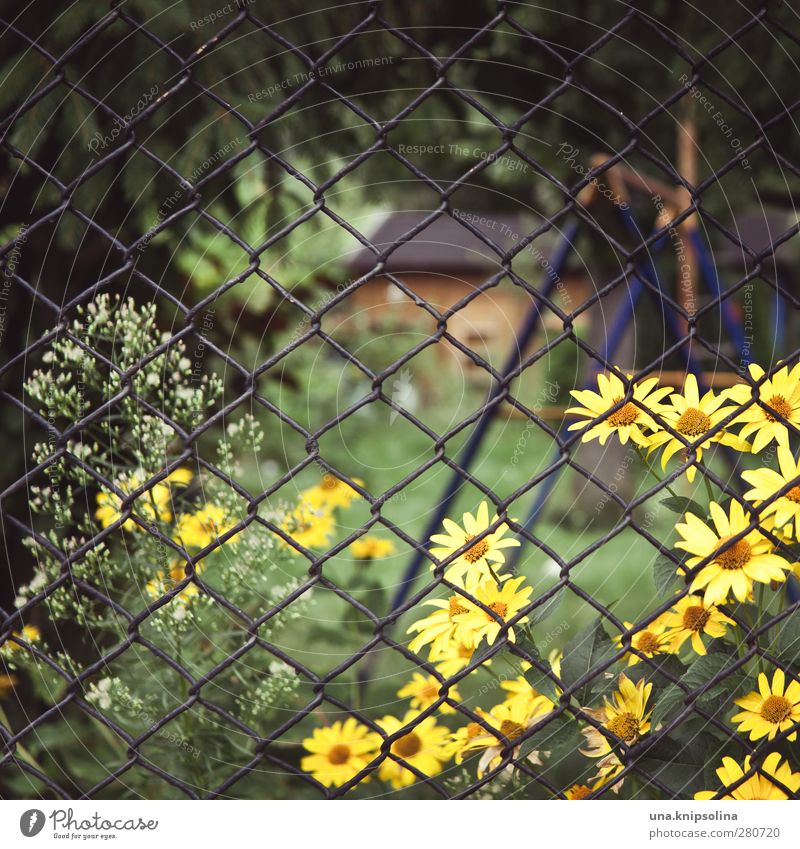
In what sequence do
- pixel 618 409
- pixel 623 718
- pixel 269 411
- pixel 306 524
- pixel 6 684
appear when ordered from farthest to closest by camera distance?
1. pixel 269 411
2. pixel 6 684
3. pixel 306 524
4. pixel 623 718
5. pixel 618 409

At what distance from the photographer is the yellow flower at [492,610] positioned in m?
1.00

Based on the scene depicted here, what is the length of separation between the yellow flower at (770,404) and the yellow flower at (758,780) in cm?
42

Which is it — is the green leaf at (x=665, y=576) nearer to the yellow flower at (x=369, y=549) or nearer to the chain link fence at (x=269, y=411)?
the chain link fence at (x=269, y=411)

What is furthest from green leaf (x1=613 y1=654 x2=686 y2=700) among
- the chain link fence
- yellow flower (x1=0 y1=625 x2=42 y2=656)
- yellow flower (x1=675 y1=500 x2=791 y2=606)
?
yellow flower (x1=0 y1=625 x2=42 y2=656)

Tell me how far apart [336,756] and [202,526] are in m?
0.44

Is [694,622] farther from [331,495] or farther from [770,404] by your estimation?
[331,495]

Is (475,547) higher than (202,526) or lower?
lower

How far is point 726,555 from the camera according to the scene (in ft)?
3.29

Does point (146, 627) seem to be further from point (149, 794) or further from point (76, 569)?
point (149, 794)

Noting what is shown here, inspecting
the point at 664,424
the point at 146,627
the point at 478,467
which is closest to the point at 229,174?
the point at 146,627

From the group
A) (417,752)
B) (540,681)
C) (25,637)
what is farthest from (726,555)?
(25,637)

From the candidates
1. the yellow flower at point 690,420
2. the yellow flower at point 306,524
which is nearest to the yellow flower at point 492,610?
the yellow flower at point 690,420

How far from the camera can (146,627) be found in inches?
52.2

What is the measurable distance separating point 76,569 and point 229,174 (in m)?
1.17
